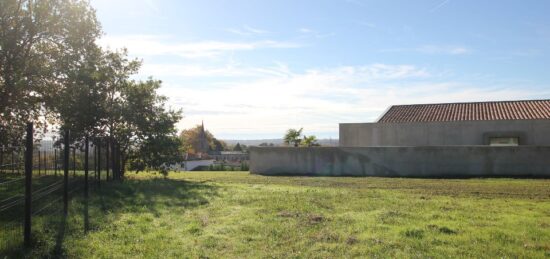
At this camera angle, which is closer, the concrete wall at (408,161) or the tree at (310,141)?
the concrete wall at (408,161)

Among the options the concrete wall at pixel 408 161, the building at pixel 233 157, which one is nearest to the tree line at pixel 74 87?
the concrete wall at pixel 408 161

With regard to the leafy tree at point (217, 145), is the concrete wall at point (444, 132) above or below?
below

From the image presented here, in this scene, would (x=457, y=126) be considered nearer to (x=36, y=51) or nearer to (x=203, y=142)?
(x=36, y=51)

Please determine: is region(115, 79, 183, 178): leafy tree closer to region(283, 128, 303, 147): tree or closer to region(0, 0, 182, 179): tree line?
region(0, 0, 182, 179): tree line

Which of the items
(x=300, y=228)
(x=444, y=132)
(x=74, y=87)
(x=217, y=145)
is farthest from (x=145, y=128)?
(x=217, y=145)

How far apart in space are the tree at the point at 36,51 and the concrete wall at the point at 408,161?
475 inches

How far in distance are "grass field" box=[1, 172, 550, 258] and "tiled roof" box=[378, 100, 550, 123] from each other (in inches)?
831

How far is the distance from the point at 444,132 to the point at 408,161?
23.5ft

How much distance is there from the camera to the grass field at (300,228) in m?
6.54

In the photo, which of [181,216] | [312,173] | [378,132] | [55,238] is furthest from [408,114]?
[55,238]

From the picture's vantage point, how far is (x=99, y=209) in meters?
9.98

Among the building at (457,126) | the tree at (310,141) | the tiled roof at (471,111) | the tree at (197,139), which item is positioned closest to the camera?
the building at (457,126)

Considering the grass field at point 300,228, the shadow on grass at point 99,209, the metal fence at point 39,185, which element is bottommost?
the grass field at point 300,228

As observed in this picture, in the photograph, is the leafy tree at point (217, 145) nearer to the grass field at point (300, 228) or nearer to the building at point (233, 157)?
the building at point (233, 157)
